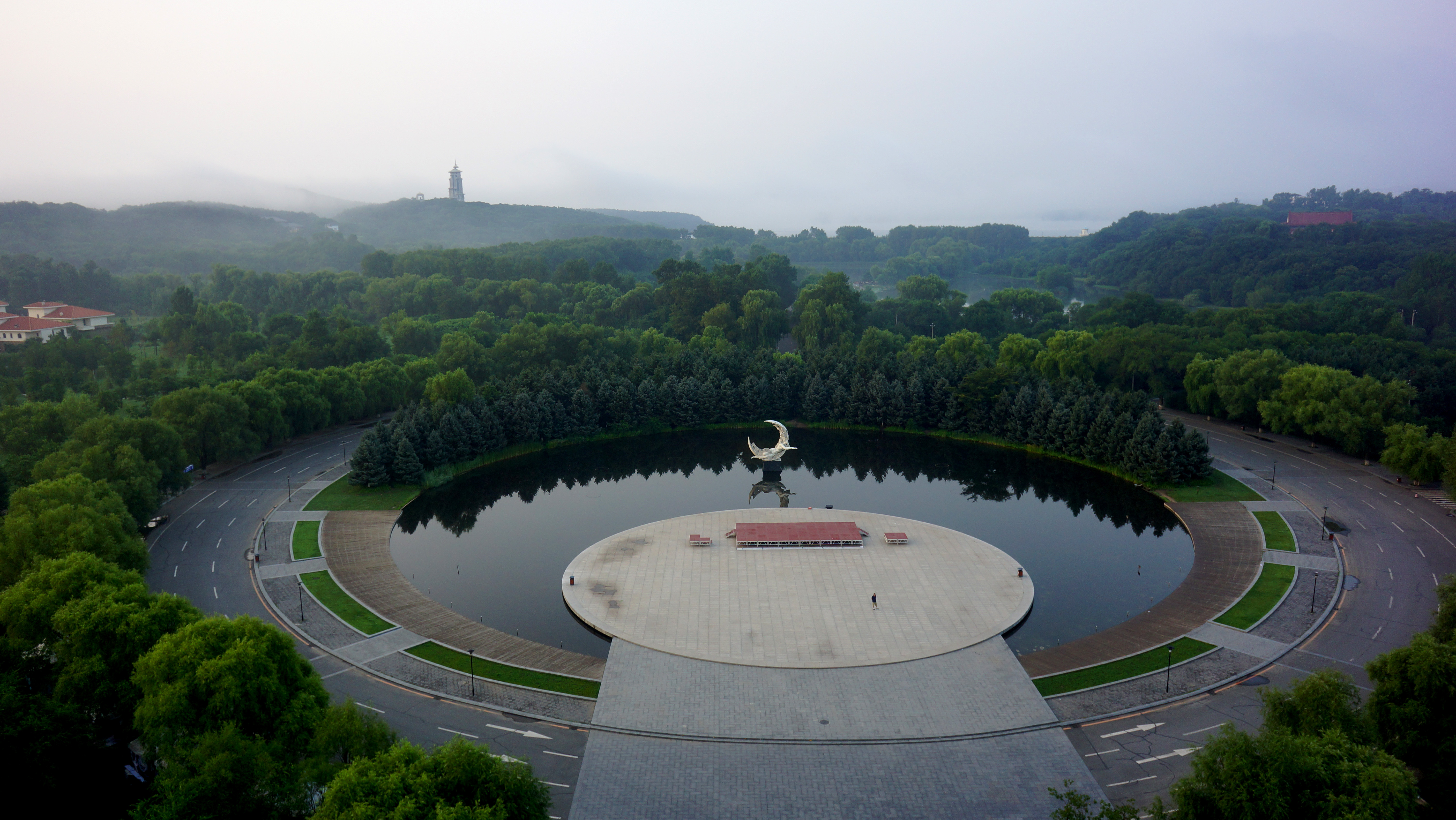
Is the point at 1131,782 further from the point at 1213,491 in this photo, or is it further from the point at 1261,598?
the point at 1213,491

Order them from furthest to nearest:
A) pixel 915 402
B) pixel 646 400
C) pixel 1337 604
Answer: pixel 646 400 → pixel 915 402 → pixel 1337 604

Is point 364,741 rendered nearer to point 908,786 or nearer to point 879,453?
point 908,786

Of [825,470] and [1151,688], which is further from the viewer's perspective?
[825,470]

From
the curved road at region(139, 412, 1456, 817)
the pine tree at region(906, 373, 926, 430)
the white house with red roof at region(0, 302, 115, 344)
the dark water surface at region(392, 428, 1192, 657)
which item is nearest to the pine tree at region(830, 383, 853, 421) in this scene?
the dark water surface at region(392, 428, 1192, 657)

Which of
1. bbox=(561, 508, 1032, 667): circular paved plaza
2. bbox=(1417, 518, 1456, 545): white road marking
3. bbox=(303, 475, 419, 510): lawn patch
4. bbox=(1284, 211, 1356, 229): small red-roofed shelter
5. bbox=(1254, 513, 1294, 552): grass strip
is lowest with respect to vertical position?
bbox=(303, 475, 419, 510): lawn patch

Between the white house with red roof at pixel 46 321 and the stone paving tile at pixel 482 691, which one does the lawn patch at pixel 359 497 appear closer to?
the stone paving tile at pixel 482 691

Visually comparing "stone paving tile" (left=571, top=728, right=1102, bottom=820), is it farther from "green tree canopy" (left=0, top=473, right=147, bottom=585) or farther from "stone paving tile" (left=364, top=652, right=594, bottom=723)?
"green tree canopy" (left=0, top=473, right=147, bottom=585)

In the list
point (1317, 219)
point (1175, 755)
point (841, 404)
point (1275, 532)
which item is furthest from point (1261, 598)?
point (1317, 219)
